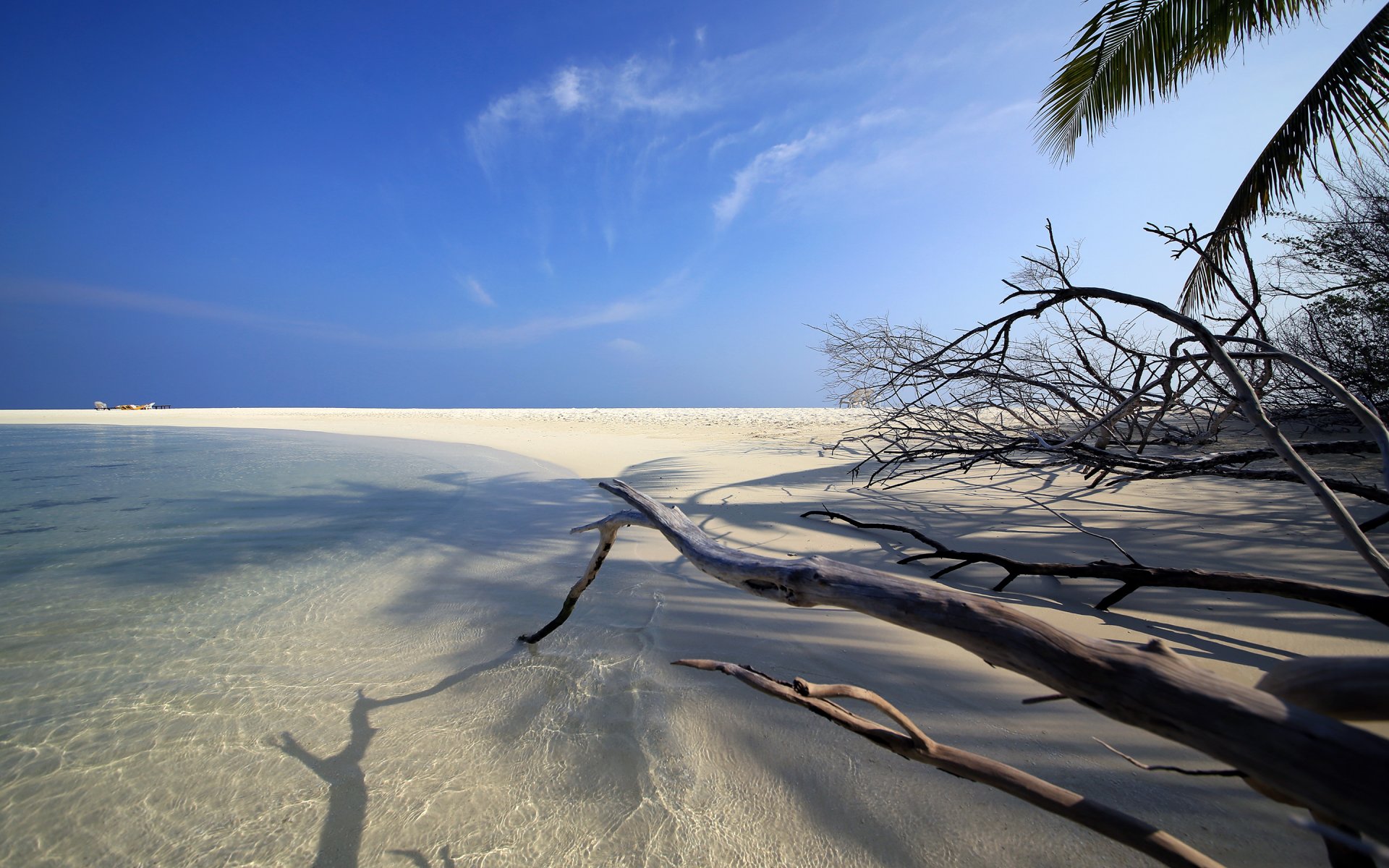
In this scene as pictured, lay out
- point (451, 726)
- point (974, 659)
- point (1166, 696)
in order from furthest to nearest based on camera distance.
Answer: point (974, 659), point (451, 726), point (1166, 696)

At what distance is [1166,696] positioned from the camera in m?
0.75

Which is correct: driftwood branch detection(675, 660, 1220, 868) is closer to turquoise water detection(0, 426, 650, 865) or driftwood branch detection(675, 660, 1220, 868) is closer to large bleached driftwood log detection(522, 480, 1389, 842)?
large bleached driftwood log detection(522, 480, 1389, 842)

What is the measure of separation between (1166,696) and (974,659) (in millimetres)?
1510

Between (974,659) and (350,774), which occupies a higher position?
(974,659)

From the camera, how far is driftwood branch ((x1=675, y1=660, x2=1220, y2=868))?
79 cm

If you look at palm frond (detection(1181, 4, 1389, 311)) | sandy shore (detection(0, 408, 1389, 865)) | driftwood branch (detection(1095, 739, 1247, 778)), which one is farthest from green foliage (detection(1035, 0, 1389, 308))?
driftwood branch (detection(1095, 739, 1247, 778))

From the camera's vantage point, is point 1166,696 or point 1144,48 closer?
point 1166,696

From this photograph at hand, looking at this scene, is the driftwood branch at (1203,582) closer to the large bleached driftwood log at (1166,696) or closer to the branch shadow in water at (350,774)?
the large bleached driftwood log at (1166,696)

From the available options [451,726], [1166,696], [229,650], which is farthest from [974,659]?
[229,650]

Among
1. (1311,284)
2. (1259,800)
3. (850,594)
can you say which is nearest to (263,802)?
(850,594)

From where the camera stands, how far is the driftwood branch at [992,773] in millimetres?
793

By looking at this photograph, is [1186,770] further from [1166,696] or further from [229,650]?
[229,650]

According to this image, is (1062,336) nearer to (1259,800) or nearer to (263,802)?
(1259,800)

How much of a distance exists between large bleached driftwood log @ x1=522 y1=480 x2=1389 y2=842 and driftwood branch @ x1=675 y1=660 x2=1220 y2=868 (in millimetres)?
160
